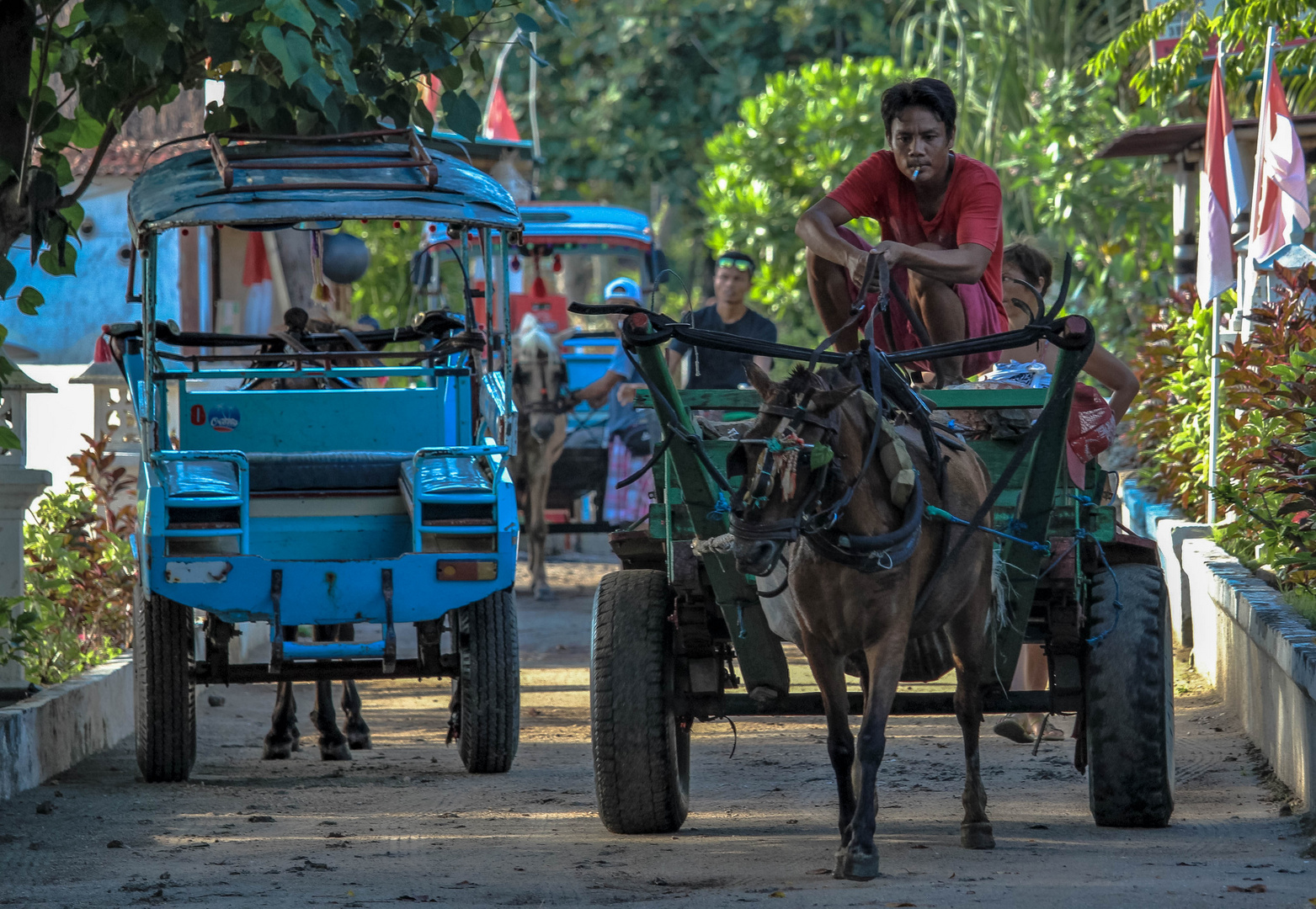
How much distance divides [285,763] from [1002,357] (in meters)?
3.86

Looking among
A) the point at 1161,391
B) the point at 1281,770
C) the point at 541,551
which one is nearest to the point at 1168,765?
the point at 1281,770

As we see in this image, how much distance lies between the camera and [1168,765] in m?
5.86

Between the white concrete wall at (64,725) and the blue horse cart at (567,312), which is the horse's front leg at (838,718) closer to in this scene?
the white concrete wall at (64,725)

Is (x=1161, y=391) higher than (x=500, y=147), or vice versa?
(x=500, y=147)

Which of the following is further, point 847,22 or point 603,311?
point 847,22

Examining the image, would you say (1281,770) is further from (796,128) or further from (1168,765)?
(796,128)

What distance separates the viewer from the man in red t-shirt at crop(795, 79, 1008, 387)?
612 cm

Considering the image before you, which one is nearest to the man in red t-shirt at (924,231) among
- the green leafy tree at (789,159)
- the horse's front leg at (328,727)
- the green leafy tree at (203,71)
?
the green leafy tree at (203,71)

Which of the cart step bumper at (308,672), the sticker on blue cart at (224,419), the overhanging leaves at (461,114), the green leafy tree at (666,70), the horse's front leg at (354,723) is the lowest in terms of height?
the horse's front leg at (354,723)

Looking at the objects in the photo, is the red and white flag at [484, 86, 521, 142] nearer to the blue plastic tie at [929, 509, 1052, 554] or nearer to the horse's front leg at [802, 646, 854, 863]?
the blue plastic tie at [929, 509, 1052, 554]

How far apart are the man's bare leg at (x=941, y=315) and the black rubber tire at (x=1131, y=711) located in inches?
37.6

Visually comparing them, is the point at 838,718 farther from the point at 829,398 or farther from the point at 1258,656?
the point at 1258,656

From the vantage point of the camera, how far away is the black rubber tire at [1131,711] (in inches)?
226

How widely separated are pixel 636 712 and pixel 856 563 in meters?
1.28
